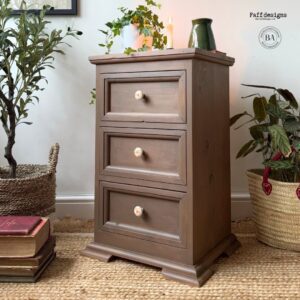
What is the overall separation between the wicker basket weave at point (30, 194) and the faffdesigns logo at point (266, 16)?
1.01 m

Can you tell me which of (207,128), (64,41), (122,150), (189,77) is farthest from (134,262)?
(64,41)

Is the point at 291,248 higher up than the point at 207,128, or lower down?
lower down

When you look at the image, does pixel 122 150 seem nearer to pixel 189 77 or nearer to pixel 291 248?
pixel 189 77

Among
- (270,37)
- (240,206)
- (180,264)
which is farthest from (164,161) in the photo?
(270,37)

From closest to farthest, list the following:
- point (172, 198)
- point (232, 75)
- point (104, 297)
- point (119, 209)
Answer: point (104, 297), point (172, 198), point (119, 209), point (232, 75)

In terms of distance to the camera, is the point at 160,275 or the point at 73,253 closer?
the point at 160,275

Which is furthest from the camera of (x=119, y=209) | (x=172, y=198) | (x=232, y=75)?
(x=232, y=75)

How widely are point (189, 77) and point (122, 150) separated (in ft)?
1.08

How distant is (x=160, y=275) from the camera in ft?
3.44

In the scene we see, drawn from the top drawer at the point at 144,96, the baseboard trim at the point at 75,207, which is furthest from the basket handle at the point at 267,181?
the baseboard trim at the point at 75,207

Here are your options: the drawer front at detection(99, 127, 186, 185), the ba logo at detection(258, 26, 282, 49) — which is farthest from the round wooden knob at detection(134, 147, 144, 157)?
the ba logo at detection(258, 26, 282, 49)

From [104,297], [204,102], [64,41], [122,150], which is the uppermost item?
[64,41]

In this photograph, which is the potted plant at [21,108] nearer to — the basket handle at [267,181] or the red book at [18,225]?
the red book at [18,225]

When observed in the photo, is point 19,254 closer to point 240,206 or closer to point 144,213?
point 144,213
